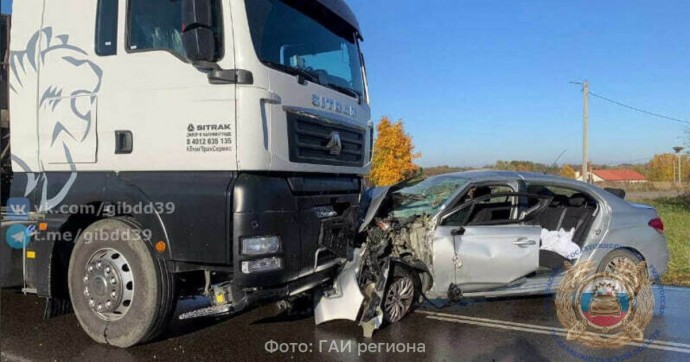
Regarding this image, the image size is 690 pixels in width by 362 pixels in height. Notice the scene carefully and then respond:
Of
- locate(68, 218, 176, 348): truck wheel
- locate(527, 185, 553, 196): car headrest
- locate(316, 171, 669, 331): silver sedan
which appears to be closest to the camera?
locate(68, 218, 176, 348): truck wheel

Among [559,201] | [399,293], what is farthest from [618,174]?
[399,293]

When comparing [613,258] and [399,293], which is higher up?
[613,258]

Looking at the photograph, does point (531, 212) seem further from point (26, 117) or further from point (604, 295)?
point (26, 117)

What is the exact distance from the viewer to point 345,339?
5043 mm

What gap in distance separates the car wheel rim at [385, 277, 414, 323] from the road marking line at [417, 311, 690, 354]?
443 millimetres

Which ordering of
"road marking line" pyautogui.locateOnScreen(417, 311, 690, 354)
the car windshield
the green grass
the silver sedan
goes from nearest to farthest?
"road marking line" pyautogui.locateOnScreen(417, 311, 690, 354)
the silver sedan
the car windshield
the green grass

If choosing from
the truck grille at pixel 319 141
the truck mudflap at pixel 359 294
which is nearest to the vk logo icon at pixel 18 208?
the truck grille at pixel 319 141

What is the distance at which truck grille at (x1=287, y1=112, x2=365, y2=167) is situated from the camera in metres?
4.53

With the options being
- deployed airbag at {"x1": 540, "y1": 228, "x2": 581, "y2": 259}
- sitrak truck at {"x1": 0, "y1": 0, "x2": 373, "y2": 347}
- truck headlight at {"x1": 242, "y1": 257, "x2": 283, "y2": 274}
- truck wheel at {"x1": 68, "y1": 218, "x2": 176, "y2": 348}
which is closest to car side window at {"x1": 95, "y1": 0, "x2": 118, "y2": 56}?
sitrak truck at {"x1": 0, "y1": 0, "x2": 373, "y2": 347}

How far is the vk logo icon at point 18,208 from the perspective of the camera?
513 cm

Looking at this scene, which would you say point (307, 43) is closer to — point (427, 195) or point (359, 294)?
point (427, 195)

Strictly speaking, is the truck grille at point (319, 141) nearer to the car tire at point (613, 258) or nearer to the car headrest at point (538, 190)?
the car headrest at point (538, 190)

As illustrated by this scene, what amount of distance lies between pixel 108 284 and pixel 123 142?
4.06ft

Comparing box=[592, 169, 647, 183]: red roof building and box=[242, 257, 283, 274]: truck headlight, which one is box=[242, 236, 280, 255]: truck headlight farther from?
box=[592, 169, 647, 183]: red roof building
